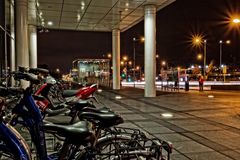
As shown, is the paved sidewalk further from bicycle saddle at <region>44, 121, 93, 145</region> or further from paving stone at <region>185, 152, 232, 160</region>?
bicycle saddle at <region>44, 121, 93, 145</region>

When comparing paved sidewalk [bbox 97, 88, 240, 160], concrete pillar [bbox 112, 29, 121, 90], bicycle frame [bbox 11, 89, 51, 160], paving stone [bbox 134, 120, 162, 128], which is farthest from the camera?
concrete pillar [bbox 112, 29, 121, 90]

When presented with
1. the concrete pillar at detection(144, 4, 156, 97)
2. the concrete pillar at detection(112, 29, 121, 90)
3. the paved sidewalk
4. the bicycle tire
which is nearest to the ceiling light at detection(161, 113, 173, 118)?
the paved sidewalk

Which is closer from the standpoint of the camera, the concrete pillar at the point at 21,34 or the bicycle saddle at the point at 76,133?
the bicycle saddle at the point at 76,133

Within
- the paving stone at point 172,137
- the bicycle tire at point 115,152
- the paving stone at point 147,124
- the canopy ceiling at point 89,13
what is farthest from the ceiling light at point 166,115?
the canopy ceiling at point 89,13

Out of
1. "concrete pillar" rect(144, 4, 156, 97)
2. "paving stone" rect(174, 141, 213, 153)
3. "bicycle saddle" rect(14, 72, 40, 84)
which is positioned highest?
"concrete pillar" rect(144, 4, 156, 97)

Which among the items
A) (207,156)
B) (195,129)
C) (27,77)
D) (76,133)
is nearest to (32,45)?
(195,129)

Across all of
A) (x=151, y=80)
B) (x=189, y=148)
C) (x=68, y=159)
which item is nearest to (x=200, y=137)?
(x=189, y=148)

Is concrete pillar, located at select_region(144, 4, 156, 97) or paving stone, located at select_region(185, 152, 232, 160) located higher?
concrete pillar, located at select_region(144, 4, 156, 97)

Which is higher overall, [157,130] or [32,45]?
[32,45]

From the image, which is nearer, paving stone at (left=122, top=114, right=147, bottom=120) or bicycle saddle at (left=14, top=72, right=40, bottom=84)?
bicycle saddle at (left=14, top=72, right=40, bottom=84)

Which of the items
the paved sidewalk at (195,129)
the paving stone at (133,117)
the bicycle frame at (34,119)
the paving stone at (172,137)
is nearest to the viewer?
the bicycle frame at (34,119)

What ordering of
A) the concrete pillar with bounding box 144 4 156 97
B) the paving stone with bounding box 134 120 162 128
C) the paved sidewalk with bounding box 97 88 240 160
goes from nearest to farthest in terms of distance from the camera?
the paved sidewalk with bounding box 97 88 240 160, the paving stone with bounding box 134 120 162 128, the concrete pillar with bounding box 144 4 156 97

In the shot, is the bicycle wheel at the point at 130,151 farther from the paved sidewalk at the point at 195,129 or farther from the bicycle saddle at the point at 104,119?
the paved sidewalk at the point at 195,129

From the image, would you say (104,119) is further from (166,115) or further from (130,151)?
(166,115)
